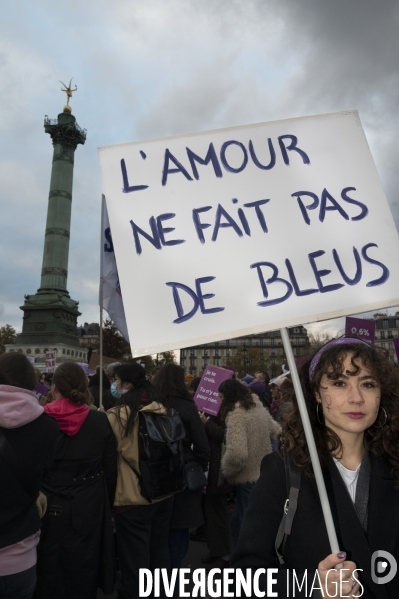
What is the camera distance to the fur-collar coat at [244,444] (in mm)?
4105

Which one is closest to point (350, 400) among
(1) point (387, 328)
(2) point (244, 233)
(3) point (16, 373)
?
(2) point (244, 233)

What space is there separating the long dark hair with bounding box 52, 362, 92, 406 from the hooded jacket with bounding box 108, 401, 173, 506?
0.28 m

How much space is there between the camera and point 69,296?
48.3 metres

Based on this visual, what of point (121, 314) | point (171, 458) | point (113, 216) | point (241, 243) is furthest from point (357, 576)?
point (121, 314)

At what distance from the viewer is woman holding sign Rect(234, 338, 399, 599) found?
1331 millimetres

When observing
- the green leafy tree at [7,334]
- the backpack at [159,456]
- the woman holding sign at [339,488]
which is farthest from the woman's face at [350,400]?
the green leafy tree at [7,334]

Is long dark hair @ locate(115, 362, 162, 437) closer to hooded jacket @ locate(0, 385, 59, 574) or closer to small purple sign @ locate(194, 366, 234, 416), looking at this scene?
hooded jacket @ locate(0, 385, 59, 574)

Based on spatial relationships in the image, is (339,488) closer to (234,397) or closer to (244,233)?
(244,233)

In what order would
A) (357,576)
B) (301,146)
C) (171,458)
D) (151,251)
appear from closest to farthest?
(357,576), (151,251), (301,146), (171,458)

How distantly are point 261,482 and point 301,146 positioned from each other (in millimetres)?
1159

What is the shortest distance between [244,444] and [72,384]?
182 cm

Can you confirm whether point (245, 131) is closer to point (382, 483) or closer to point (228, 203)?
point (228, 203)

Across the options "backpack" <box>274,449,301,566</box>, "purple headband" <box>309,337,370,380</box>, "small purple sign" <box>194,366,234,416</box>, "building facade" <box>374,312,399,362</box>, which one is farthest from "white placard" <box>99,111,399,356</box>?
"building facade" <box>374,312,399,362</box>

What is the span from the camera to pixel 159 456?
3125 millimetres
